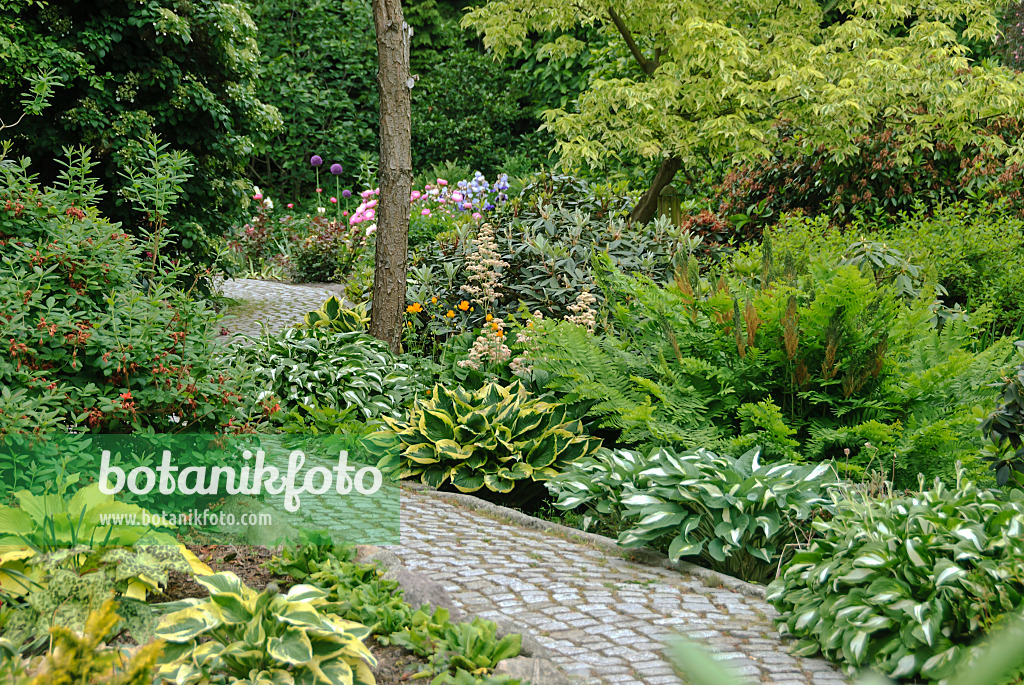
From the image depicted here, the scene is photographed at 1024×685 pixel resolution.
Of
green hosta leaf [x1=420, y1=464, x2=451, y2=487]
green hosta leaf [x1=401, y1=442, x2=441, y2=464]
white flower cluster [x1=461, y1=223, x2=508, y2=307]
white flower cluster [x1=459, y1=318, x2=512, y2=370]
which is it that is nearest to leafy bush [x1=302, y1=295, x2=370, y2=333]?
white flower cluster [x1=461, y1=223, x2=508, y2=307]

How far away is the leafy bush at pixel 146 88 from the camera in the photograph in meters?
7.44

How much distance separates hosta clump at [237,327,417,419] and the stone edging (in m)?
1.25

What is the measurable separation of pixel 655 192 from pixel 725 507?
20.3 ft

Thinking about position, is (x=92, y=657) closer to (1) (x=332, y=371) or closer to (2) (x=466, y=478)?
(2) (x=466, y=478)

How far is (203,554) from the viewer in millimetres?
3316

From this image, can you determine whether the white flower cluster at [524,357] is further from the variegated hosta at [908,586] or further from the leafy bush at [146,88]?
the leafy bush at [146,88]

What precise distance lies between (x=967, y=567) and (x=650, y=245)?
5.18 m

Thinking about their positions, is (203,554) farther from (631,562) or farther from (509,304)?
(509,304)

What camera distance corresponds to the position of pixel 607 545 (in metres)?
3.93

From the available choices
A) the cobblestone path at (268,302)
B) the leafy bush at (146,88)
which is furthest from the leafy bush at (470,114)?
the leafy bush at (146,88)

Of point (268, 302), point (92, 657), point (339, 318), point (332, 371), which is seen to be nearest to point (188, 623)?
point (92, 657)

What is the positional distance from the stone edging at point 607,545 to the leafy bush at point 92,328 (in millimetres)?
1358

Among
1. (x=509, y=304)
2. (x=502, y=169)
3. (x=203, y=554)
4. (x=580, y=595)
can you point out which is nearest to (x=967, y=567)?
(x=580, y=595)

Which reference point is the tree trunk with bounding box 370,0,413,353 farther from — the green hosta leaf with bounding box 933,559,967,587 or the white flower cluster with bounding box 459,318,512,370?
the green hosta leaf with bounding box 933,559,967,587
